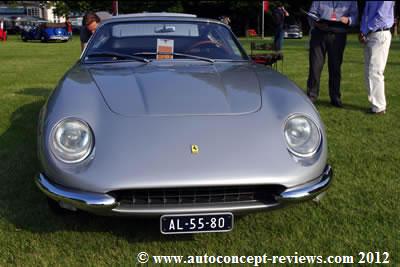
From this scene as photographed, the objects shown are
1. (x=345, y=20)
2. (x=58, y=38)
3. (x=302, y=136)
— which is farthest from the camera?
(x=58, y=38)

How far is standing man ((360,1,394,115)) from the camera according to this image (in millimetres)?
5582

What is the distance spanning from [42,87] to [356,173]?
646 cm

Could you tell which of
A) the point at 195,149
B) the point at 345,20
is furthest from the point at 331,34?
the point at 195,149

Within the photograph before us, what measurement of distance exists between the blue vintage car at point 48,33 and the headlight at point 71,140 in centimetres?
2786

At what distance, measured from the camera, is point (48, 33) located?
93.5 feet

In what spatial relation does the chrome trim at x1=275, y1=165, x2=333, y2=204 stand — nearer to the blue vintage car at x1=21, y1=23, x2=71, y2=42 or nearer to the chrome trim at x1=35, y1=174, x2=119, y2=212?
the chrome trim at x1=35, y1=174, x2=119, y2=212

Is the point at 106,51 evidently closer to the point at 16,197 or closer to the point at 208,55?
the point at 208,55

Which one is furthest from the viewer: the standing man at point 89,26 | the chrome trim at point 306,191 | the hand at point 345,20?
the standing man at point 89,26

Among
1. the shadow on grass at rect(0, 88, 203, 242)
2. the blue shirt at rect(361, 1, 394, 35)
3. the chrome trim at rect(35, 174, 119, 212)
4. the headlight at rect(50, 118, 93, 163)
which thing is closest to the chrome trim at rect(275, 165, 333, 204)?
the shadow on grass at rect(0, 88, 203, 242)

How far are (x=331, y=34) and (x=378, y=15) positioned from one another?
0.65 metres

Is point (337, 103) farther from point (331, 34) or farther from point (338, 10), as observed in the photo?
point (338, 10)

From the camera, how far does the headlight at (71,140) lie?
2.47 metres

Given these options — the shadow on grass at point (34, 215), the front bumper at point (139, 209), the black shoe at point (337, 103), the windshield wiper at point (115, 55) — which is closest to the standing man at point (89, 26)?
the shadow on grass at point (34, 215)

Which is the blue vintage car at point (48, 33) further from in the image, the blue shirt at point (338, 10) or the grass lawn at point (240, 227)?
the grass lawn at point (240, 227)
